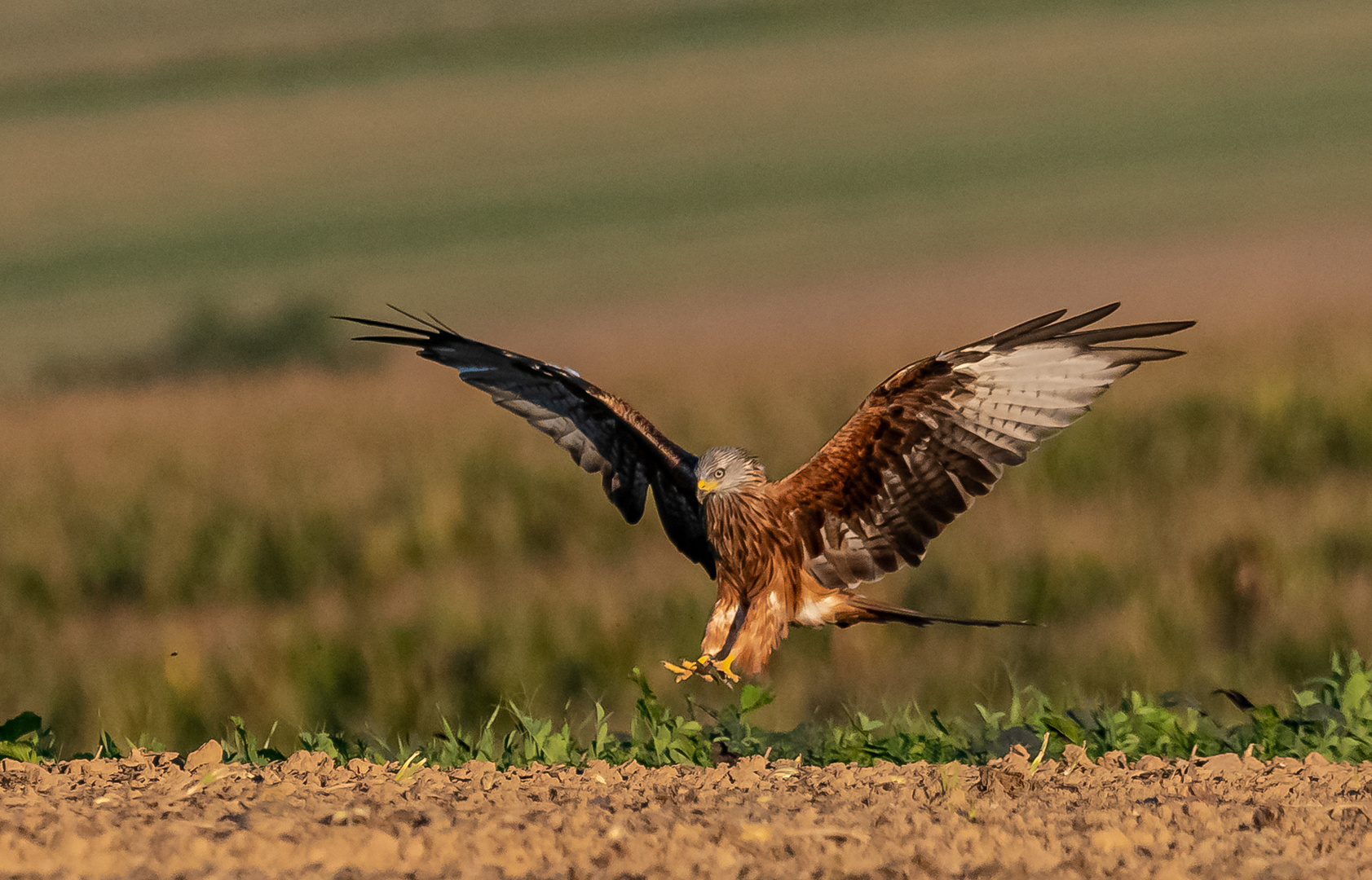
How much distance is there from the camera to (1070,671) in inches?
257

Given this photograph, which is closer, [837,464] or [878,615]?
[837,464]

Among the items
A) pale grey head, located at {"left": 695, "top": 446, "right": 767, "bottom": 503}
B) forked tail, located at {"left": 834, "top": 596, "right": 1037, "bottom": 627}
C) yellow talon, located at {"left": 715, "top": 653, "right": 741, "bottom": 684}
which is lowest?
yellow talon, located at {"left": 715, "top": 653, "right": 741, "bottom": 684}

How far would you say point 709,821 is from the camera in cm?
430

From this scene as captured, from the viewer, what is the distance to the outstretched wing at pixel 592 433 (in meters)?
6.14

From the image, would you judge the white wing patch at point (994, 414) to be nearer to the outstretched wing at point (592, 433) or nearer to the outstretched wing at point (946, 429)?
the outstretched wing at point (946, 429)

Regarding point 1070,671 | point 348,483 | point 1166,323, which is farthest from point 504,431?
point 1166,323

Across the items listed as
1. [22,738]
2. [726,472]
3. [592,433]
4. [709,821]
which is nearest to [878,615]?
[726,472]

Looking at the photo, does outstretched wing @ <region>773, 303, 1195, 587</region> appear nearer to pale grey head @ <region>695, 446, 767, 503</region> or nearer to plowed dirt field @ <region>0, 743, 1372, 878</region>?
pale grey head @ <region>695, 446, 767, 503</region>

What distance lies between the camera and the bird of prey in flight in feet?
17.6

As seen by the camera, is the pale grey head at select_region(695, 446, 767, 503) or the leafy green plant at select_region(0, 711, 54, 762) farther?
the pale grey head at select_region(695, 446, 767, 503)

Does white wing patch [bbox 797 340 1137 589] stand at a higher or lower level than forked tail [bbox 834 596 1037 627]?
higher

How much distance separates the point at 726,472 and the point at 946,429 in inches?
26.0

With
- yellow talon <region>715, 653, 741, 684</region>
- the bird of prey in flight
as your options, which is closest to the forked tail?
the bird of prey in flight

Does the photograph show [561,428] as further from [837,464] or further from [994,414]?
[994,414]
